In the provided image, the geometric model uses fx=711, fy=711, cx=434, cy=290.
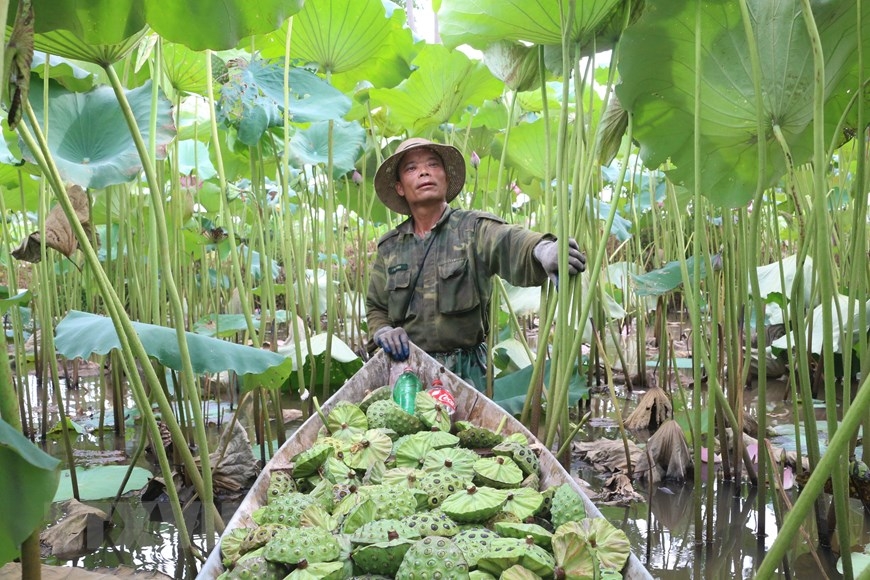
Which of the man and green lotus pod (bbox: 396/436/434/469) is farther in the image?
the man

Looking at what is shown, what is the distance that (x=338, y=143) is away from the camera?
308 cm

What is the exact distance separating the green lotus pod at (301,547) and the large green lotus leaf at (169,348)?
44cm

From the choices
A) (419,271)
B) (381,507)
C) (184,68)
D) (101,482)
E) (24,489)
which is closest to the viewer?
(24,489)

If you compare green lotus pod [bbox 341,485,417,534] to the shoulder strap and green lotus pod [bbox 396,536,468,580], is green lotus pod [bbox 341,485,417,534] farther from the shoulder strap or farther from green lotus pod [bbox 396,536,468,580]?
the shoulder strap

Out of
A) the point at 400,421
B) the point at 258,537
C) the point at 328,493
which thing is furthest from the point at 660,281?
the point at 258,537

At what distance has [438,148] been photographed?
2.33m

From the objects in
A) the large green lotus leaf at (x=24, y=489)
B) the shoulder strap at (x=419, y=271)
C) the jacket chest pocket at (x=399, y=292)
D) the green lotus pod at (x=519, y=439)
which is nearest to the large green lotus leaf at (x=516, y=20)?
the shoulder strap at (x=419, y=271)

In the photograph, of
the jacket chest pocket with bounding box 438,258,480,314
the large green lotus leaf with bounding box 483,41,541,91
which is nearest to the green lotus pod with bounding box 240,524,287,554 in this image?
the jacket chest pocket with bounding box 438,258,480,314

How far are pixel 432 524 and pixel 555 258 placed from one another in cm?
93

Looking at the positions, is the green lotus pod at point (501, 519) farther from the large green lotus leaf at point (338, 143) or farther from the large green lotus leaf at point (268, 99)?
the large green lotus leaf at point (338, 143)

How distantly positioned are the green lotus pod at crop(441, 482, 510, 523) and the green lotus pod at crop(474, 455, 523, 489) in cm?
9

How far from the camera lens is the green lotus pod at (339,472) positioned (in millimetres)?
1403

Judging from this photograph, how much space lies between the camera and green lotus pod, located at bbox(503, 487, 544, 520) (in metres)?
1.23

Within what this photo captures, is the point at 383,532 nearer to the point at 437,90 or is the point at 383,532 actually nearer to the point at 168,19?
the point at 168,19
